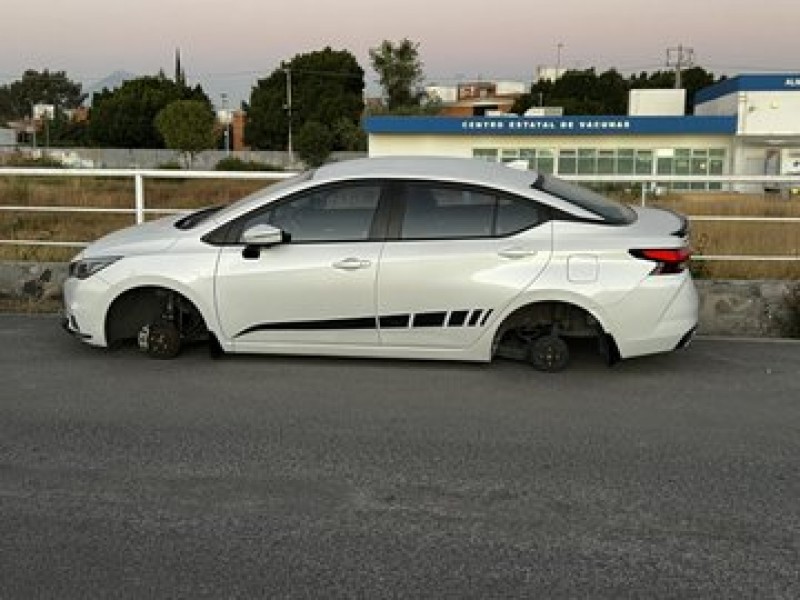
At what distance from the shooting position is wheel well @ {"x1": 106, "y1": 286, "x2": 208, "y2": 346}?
629 centimetres

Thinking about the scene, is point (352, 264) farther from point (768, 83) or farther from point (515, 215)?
point (768, 83)

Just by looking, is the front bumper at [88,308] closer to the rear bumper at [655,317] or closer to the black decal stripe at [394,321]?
the black decal stripe at [394,321]

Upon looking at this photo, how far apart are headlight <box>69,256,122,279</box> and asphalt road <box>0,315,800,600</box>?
26.4 inches

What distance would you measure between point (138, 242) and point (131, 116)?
70.6m

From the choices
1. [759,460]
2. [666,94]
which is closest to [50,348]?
[759,460]

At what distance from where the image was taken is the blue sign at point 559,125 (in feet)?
157

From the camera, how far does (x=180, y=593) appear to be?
10.3 feet

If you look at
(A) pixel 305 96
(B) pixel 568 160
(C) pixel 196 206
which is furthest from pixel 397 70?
(C) pixel 196 206

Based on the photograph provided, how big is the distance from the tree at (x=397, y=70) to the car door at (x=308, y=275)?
68.3 metres

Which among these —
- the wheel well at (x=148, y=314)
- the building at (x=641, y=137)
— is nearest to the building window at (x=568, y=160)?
the building at (x=641, y=137)

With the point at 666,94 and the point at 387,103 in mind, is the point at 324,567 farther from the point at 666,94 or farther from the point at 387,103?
the point at 387,103

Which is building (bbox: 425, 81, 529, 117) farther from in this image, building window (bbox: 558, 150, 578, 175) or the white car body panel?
the white car body panel

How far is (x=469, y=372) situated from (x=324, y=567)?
290 centimetres

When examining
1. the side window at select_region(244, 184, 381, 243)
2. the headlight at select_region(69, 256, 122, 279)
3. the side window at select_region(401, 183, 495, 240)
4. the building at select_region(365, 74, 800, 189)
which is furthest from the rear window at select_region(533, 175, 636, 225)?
the building at select_region(365, 74, 800, 189)
